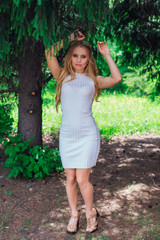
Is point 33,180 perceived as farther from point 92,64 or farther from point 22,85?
point 92,64

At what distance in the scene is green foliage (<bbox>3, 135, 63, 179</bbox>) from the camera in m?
4.12

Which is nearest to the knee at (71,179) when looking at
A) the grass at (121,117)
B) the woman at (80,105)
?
the woman at (80,105)

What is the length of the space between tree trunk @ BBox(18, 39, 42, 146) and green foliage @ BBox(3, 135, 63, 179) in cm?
23

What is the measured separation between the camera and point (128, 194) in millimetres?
4059

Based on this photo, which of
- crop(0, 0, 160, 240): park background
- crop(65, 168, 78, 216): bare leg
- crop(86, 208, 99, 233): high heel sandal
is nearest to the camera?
crop(0, 0, 160, 240): park background

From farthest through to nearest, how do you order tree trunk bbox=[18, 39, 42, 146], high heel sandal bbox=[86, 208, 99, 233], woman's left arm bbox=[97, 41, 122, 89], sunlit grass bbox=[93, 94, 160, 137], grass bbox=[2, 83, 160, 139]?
1. sunlit grass bbox=[93, 94, 160, 137]
2. grass bbox=[2, 83, 160, 139]
3. tree trunk bbox=[18, 39, 42, 146]
4. high heel sandal bbox=[86, 208, 99, 233]
5. woman's left arm bbox=[97, 41, 122, 89]

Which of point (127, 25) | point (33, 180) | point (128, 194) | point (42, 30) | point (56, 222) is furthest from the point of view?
point (127, 25)

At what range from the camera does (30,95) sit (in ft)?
14.6

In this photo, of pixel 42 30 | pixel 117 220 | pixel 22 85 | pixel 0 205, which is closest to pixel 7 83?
pixel 22 85

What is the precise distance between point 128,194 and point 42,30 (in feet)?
8.39

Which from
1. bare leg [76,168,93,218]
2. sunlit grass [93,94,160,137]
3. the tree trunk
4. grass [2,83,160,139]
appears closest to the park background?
the tree trunk

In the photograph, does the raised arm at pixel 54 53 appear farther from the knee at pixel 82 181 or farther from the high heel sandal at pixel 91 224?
the high heel sandal at pixel 91 224

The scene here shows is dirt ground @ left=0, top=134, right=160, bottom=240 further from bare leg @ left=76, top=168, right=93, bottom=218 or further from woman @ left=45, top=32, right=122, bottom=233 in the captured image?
woman @ left=45, top=32, right=122, bottom=233

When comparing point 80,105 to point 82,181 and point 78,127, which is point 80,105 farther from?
point 82,181
